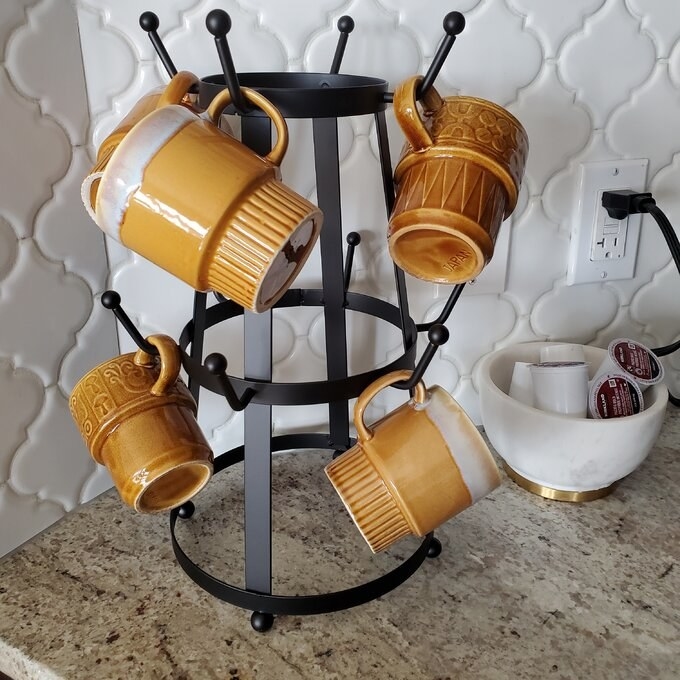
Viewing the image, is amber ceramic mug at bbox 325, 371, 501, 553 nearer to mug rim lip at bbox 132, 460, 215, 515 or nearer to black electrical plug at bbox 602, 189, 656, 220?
mug rim lip at bbox 132, 460, 215, 515

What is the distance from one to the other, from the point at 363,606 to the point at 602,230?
1.70ft

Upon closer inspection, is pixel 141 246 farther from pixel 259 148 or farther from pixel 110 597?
pixel 110 597

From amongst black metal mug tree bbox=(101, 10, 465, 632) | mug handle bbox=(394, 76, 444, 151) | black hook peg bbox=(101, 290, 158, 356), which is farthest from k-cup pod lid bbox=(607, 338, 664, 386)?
black hook peg bbox=(101, 290, 158, 356)

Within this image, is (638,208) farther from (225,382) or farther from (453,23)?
(225,382)

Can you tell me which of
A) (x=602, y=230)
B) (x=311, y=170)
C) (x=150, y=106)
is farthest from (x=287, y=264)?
(x=602, y=230)

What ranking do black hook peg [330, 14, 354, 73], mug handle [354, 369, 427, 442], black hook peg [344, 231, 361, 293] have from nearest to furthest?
mug handle [354, 369, 427, 442] → black hook peg [330, 14, 354, 73] → black hook peg [344, 231, 361, 293]

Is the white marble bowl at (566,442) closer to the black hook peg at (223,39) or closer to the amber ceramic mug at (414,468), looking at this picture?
the amber ceramic mug at (414,468)

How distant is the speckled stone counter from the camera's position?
61 centimetres

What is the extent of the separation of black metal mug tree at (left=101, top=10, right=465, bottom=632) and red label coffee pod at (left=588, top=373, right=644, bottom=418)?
0.21 metres

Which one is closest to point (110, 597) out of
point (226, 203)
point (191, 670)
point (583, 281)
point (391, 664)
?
point (191, 670)

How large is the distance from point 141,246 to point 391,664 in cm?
38

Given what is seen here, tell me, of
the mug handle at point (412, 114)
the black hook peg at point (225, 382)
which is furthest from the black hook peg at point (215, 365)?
the mug handle at point (412, 114)

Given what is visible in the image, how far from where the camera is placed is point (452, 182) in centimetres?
54

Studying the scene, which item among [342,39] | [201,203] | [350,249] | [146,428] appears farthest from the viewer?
[350,249]
